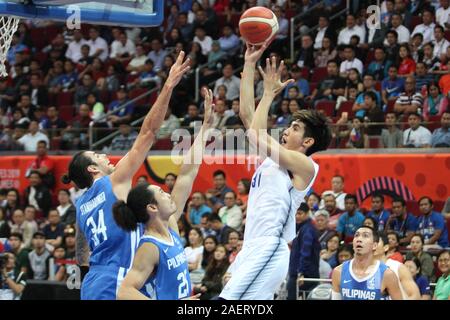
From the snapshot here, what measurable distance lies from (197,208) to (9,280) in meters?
2.77

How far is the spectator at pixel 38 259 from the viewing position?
14.1m

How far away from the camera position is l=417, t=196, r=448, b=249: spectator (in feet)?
39.8

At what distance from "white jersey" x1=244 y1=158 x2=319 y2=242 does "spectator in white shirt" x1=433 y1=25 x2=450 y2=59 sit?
332 inches

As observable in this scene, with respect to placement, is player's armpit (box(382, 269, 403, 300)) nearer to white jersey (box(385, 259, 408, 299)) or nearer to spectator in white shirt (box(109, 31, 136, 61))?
white jersey (box(385, 259, 408, 299))

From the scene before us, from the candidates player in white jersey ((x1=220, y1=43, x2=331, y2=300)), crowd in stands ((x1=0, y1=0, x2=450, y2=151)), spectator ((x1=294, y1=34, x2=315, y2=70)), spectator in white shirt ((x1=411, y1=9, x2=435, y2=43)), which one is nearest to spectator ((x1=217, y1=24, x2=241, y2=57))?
crowd in stands ((x1=0, y1=0, x2=450, y2=151))

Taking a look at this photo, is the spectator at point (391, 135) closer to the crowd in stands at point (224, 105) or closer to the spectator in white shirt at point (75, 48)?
the crowd in stands at point (224, 105)

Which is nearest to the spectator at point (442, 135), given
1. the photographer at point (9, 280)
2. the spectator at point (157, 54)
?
the photographer at point (9, 280)

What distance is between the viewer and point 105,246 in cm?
700

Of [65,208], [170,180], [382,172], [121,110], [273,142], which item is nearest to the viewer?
[273,142]

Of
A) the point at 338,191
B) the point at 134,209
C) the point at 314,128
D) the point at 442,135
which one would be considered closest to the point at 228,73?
the point at 338,191

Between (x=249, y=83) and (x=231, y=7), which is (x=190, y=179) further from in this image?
(x=231, y=7)

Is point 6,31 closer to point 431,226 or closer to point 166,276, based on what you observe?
point 166,276

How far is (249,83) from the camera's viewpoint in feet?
21.6

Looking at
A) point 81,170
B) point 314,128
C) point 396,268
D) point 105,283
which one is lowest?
point 396,268
